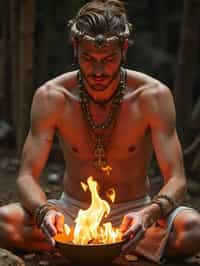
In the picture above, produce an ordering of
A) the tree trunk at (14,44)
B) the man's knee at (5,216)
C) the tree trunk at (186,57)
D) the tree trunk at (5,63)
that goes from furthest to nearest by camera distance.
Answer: the tree trunk at (5,63)
the tree trunk at (14,44)
the tree trunk at (186,57)
the man's knee at (5,216)

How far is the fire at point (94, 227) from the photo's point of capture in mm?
4605

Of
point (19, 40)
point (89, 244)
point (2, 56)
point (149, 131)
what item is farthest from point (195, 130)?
point (89, 244)

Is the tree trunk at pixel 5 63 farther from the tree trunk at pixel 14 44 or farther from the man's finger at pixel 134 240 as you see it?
the man's finger at pixel 134 240

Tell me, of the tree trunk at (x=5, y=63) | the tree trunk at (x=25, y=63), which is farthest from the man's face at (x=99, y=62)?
the tree trunk at (x=5, y=63)

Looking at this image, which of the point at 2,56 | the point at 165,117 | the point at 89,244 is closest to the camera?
the point at 89,244

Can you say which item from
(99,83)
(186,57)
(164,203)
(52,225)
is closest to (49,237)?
(52,225)

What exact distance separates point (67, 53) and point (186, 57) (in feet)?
17.2

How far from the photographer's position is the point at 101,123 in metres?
4.93

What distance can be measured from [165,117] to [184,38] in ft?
8.94

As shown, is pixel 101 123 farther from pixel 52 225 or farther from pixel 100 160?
pixel 52 225

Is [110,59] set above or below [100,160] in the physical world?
above

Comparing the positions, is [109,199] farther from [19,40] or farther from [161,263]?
[19,40]

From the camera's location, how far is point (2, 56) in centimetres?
961

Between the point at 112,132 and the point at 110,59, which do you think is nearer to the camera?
the point at 110,59
